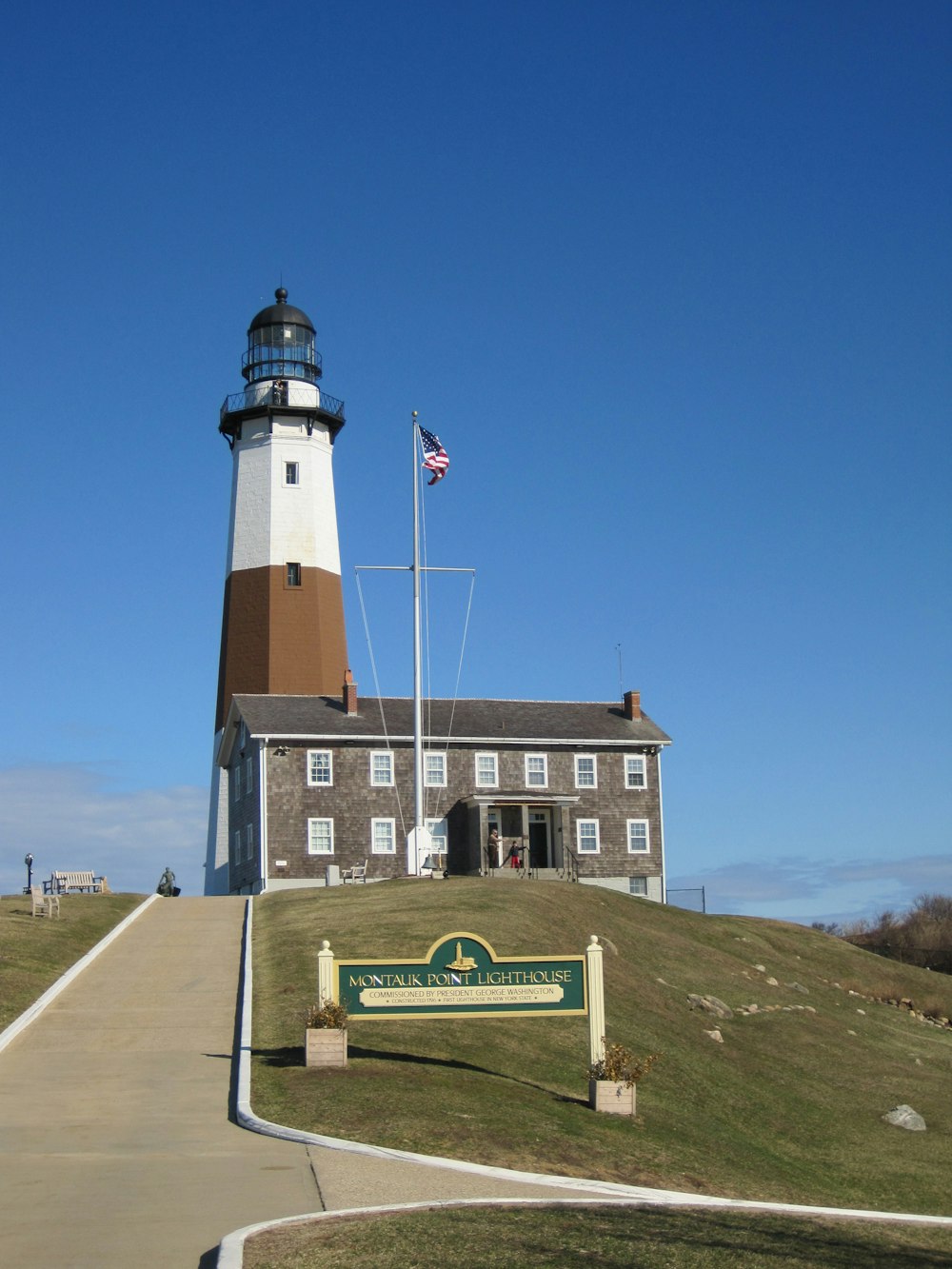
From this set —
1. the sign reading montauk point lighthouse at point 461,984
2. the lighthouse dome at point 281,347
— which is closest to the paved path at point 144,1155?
the sign reading montauk point lighthouse at point 461,984

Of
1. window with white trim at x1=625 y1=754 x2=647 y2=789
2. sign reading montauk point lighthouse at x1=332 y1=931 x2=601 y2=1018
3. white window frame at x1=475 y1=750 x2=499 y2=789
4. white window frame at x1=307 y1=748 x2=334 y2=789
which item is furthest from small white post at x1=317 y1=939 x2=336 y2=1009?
→ window with white trim at x1=625 y1=754 x2=647 y2=789

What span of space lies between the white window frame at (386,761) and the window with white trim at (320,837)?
207cm

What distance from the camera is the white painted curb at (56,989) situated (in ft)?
71.4

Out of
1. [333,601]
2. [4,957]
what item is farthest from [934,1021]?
[333,601]

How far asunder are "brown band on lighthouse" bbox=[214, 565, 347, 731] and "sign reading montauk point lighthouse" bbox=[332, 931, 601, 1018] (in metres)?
36.2

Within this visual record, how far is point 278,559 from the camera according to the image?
57625 mm

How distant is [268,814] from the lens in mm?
49000

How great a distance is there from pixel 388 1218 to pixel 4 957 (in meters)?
18.5

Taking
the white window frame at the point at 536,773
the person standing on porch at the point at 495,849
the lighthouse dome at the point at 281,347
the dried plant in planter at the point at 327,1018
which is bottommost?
the dried plant in planter at the point at 327,1018

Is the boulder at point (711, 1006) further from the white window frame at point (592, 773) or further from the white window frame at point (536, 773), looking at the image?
the white window frame at point (592, 773)

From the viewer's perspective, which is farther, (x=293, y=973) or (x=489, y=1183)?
(x=293, y=973)

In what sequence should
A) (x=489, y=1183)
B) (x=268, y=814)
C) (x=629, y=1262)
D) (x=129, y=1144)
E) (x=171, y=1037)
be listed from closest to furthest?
(x=629, y=1262) → (x=489, y=1183) → (x=129, y=1144) → (x=171, y=1037) → (x=268, y=814)

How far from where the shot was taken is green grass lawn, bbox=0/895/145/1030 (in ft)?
83.4

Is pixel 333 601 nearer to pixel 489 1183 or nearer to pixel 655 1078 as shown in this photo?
pixel 655 1078
